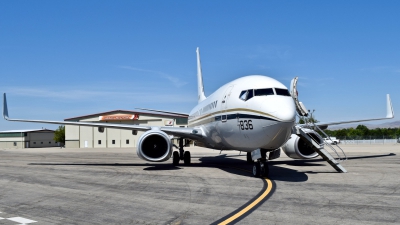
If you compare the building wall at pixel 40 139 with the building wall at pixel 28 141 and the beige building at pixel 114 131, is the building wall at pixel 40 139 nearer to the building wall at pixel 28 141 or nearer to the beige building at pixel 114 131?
the building wall at pixel 28 141

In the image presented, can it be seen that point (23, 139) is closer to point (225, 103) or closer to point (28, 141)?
point (28, 141)

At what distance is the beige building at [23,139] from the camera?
9644 centimetres

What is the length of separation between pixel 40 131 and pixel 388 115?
311 ft

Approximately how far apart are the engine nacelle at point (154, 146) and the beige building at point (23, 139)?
85359 millimetres

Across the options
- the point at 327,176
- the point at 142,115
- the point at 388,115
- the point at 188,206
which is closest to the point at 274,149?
the point at 327,176

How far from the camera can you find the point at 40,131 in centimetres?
10350

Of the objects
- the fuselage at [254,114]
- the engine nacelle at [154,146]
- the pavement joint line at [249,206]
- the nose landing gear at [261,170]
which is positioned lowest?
the pavement joint line at [249,206]

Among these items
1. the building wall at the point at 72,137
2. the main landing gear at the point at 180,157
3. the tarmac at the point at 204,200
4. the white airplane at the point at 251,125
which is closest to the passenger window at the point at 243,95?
the white airplane at the point at 251,125

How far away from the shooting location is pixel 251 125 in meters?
14.1

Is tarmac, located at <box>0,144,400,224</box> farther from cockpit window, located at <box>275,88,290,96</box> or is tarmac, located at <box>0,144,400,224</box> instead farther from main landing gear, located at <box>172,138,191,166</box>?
main landing gear, located at <box>172,138,191,166</box>

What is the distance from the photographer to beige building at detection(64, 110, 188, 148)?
74.9 metres

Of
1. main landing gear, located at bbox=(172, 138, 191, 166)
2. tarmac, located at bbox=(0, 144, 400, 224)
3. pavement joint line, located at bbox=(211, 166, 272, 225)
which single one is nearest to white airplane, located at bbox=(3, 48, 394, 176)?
tarmac, located at bbox=(0, 144, 400, 224)

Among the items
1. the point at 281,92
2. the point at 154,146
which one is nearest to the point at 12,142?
the point at 154,146

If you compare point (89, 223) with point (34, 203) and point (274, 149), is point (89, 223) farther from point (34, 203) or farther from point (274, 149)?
point (274, 149)
